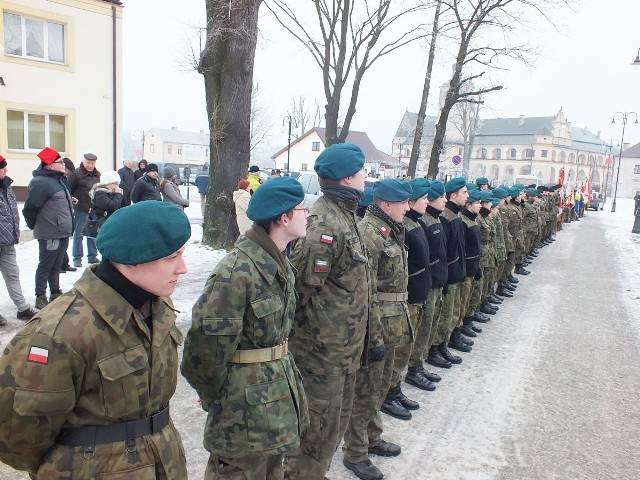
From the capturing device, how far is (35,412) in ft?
5.13

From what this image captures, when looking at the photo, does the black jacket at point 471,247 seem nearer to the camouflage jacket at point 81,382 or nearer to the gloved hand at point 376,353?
the gloved hand at point 376,353

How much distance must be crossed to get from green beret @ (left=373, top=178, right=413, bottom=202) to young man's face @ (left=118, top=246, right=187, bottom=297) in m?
2.32

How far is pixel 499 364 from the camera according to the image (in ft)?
19.6

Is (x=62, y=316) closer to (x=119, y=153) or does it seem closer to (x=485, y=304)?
(x=485, y=304)

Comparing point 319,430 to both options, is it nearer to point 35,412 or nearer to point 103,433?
point 103,433

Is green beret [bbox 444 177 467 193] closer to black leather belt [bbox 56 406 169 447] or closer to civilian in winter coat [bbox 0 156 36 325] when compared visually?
civilian in winter coat [bbox 0 156 36 325]

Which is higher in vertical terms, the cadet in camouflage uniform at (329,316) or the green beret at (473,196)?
the green beret at (473,196)

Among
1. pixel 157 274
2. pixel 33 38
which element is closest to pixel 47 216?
pixel 157 274

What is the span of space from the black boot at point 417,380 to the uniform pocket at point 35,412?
13.4 feet

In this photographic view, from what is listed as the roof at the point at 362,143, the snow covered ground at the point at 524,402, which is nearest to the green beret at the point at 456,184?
the snow covered ground at the point at 524,402

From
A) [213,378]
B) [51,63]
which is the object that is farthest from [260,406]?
[51,63]

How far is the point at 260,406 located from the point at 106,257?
106 cm

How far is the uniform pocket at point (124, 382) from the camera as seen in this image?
5.39 feet

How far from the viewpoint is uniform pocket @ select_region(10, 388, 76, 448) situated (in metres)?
1.56
